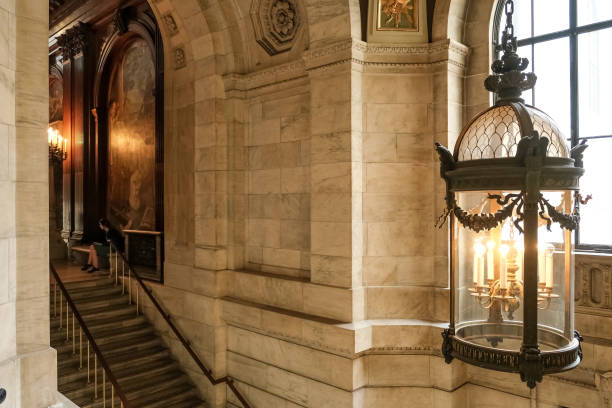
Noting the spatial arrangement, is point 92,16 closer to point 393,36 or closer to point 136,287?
point 136,287

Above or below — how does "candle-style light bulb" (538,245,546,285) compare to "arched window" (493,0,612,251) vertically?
below

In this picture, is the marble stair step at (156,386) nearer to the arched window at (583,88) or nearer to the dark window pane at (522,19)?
the arched window at (583,88)

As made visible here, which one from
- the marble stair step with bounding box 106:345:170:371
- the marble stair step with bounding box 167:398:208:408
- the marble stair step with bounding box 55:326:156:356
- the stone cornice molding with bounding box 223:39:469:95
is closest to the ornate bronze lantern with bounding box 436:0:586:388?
the stone cornice molding with bounding box 223:39:469:95

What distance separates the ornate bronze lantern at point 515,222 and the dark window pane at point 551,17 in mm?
2735

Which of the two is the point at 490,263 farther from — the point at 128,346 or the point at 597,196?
the point at 128,346

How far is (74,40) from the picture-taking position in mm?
12297

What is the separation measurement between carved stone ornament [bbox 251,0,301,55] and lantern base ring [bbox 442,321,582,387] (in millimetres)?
4893

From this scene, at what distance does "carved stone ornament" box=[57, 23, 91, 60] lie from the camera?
39.1 feet

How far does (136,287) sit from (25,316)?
524 centimetres

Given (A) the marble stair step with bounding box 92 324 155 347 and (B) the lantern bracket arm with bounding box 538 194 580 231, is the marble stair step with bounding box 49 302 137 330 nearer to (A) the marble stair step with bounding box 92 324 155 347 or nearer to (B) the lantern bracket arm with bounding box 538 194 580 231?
(A) the marble stair step with bounding box 92 324 155 347

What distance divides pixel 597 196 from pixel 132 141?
910 centimetres

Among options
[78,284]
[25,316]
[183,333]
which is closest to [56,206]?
[78,284]

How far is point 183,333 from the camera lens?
7.98 m

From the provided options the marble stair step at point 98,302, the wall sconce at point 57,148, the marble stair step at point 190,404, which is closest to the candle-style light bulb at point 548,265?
the marble stair step at point 190,404
